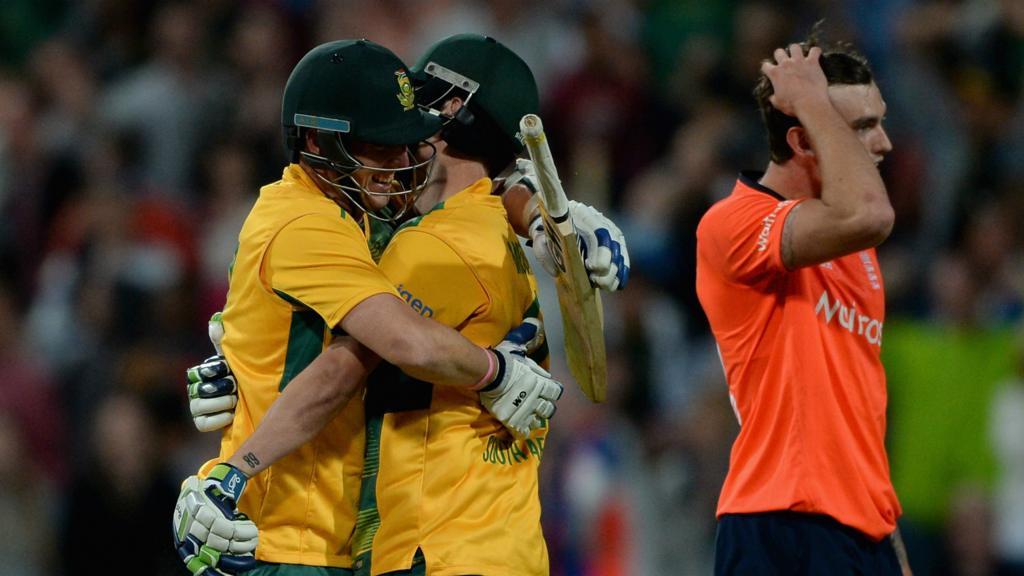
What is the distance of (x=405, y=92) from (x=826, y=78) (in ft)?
4.01

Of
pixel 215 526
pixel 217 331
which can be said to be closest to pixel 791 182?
pixel 217 331

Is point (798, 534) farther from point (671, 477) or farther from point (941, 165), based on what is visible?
point (941, 165)

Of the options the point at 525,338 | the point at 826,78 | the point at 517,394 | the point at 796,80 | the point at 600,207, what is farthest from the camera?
the point at 600,207

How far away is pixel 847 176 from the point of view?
14.2ft

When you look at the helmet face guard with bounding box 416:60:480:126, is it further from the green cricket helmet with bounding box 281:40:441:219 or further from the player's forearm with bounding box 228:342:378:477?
the player's forearm with bounding box 228:342:378:477

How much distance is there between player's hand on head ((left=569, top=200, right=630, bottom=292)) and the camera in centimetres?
431

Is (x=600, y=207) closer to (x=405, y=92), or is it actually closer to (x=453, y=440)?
(x=405, y=92)

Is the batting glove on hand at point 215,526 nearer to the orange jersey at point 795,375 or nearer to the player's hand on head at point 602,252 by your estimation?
the player's hand on head at point 602,252

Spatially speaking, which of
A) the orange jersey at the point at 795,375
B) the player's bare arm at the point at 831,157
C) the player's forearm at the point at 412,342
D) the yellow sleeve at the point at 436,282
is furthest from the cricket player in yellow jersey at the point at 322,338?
the player's bare arm at the point at 831,157

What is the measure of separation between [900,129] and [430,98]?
227 inches

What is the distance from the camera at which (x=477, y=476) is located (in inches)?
167

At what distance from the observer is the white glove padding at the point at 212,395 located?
441cm

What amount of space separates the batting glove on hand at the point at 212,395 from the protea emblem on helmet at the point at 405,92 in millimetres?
877

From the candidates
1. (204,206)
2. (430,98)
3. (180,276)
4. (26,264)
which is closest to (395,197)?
(430,98)
